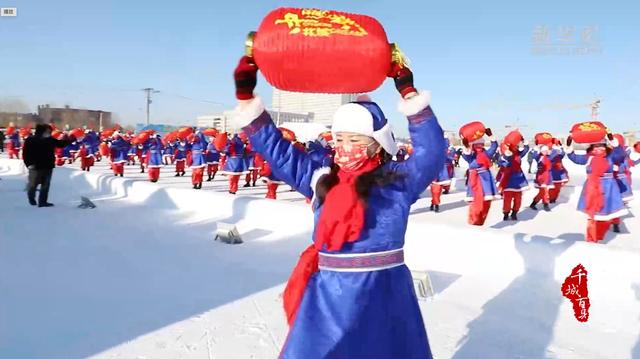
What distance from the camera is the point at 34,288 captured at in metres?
3.54

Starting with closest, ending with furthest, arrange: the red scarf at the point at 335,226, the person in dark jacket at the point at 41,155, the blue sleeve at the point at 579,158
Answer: the red scarf at the point at 335,226
the blue sleeve at the point at 579,158
the person in dark jacket at the point at 41,155

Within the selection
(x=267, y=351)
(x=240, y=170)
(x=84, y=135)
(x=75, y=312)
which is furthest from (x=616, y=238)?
(x=84, y=135)

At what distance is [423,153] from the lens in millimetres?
1604

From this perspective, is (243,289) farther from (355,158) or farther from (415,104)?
(415,104)

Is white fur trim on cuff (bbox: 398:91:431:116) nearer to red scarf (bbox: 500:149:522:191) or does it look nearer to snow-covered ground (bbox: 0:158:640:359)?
snow-covered ground (bbox: 0:158:640:359)

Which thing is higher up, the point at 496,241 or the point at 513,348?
the point at 496,241

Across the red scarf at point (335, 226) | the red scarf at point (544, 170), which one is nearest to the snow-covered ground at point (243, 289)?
the red scarf at point (335, 226)

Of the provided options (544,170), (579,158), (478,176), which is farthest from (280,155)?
(544,170)

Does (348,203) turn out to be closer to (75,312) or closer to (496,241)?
(75,312)

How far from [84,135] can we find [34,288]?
1380 centimetres

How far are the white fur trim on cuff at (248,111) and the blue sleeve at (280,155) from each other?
19 millimetres

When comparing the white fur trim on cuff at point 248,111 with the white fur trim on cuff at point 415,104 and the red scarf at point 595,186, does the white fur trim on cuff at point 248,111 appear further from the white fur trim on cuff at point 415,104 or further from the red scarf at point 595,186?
the red scarf at point 595,186

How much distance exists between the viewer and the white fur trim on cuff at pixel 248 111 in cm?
173

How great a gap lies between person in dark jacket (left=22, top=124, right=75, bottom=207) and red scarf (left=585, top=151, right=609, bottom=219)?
8271 mm
